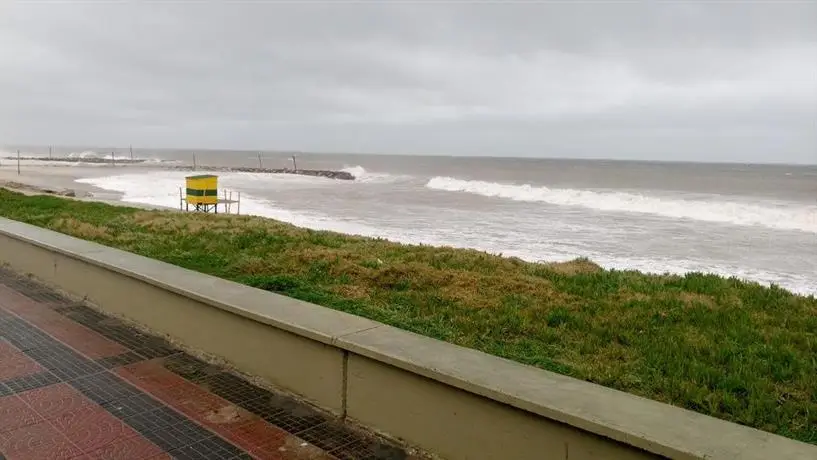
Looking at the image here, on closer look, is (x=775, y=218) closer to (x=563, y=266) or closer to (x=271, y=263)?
(x=563, y=266)

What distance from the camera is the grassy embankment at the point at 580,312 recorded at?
11.9 ft

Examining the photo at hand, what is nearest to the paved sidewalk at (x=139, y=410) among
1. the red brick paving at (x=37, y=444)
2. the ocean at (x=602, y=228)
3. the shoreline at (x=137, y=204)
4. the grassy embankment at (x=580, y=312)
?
the red brick paving at (x=37, y=444)

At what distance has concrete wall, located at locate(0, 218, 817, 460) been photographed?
2709 millimetres

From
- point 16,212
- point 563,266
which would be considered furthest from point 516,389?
point 16,212

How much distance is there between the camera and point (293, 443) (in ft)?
11.5

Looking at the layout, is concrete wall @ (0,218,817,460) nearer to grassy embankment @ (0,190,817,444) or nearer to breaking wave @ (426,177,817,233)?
grassy embankment @ (0,190,817,444)

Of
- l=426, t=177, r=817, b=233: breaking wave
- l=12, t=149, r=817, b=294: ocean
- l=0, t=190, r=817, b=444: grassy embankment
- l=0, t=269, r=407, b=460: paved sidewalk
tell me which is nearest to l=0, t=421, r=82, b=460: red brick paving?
l=0, t=269, r=407, b=460: paved sidewalk

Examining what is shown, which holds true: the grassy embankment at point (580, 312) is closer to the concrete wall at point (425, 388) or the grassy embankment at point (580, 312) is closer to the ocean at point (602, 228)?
the concrete wall at point (425, 388)

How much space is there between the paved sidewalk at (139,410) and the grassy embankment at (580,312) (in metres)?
1.20

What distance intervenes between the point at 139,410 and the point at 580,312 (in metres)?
3.47

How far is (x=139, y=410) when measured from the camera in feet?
12.7

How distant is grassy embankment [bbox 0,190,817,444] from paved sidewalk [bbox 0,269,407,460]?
120 centimetres

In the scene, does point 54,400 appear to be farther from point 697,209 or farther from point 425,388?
point 697,209

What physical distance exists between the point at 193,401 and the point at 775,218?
3271 cm
